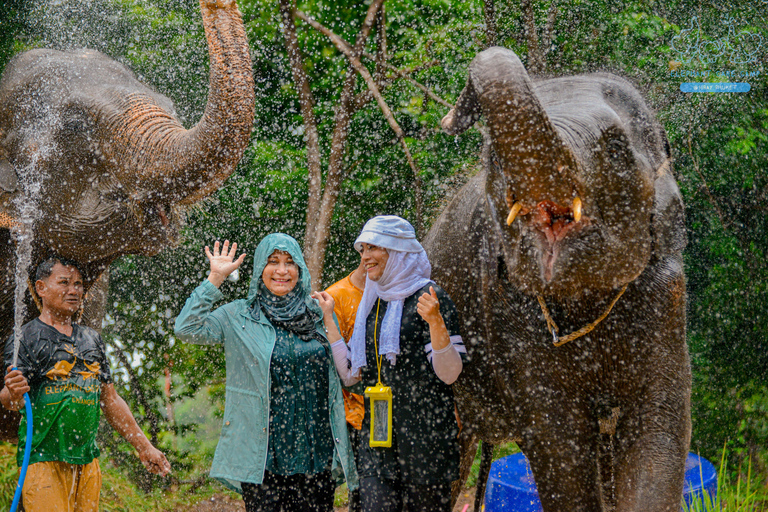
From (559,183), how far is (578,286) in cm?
40

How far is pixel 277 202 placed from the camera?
646 cm

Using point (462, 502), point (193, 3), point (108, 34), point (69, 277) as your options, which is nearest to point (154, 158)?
point (69, 277)

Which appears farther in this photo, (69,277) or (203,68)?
(203,68)

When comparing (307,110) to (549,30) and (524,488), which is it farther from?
(524,488)

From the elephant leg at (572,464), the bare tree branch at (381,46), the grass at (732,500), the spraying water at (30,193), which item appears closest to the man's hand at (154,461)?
the spraying water at (30,193)

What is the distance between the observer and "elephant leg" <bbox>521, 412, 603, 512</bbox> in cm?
279

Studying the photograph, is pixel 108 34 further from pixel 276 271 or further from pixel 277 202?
pixel 276 271

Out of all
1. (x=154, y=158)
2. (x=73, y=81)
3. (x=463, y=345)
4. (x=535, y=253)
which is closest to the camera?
(x=535, y=253)

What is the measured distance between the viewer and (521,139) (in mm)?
1921

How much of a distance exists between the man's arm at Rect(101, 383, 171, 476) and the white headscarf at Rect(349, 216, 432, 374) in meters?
1.13

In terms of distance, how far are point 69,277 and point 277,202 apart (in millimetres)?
3193

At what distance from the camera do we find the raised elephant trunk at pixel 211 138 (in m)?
2.88

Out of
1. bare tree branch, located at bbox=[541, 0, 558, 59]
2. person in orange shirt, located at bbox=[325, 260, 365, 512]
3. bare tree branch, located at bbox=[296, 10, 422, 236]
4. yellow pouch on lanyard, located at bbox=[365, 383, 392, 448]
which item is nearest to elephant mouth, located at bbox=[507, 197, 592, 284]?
yellow pouch on lanyard, located at bbox=[365, 383, 392, 448]

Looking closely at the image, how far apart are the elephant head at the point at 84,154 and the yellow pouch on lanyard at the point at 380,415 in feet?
3.64
